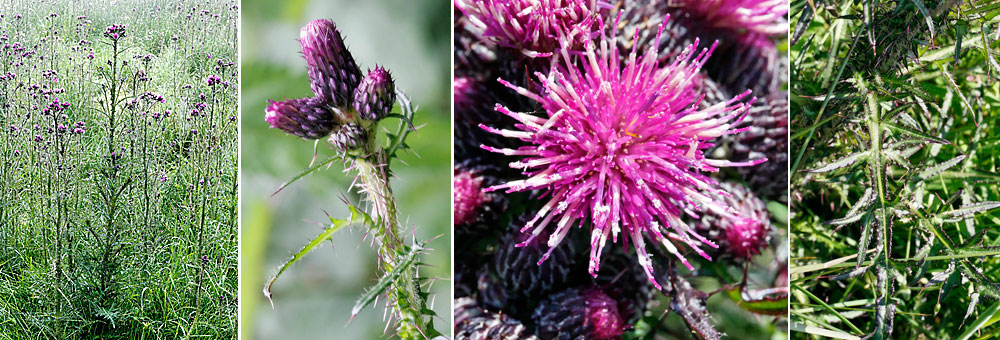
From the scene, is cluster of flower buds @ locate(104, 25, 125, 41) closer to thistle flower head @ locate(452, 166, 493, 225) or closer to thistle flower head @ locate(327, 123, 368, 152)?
thistle flower head @ locate(327, 123, 368, 152)

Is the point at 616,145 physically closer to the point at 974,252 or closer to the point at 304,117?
the point at 304,117

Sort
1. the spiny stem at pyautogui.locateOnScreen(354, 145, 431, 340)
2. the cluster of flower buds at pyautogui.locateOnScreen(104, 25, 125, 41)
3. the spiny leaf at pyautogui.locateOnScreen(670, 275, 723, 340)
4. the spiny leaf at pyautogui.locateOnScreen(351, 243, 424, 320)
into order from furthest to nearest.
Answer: the cluster of flower buds at pyautogui.locateOnScreen(104, 25, 125, 41) < the spiny leaf at pyautogui.locateOnScreen(670, 275, 723, 340) < the spiny stem at pyautogui.locateOnScreen(354, 145, 431, 340) < the spiny leaf at pyautogui.locateOnScreen(351, 243, 424, 320)

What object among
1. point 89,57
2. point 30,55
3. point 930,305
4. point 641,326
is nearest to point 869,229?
point 641,326

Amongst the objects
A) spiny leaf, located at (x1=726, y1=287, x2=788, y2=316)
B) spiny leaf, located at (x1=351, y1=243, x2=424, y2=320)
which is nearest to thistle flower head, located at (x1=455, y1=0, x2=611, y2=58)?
spiny leaf, located at (x1=351, y1=243, x2=424, y2=320)

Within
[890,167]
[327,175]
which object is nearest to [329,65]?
[327,175]

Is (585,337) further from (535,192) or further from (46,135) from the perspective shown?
(46,135)

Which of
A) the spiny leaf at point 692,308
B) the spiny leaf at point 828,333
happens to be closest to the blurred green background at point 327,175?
the spiny leaf at point 692,308
